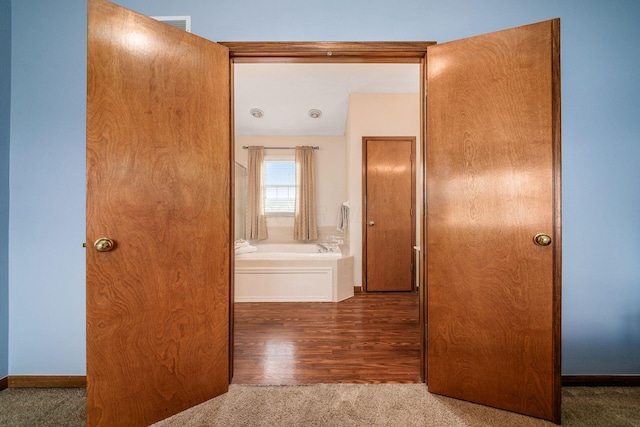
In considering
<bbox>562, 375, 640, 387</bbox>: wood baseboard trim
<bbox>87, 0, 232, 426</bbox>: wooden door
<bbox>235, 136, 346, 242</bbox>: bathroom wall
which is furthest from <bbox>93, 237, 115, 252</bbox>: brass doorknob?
<bbox>235, 136, 346, 242</bbox>: bathroom wall

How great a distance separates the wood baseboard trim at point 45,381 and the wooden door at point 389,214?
305 centimetres

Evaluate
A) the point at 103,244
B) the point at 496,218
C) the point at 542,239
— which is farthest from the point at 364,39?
the point at 103,244

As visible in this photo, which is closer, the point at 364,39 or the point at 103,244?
the point at 103,244

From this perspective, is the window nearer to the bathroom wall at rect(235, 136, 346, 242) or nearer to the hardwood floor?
the bathroom wall at rect(235, 136, 346, 242)

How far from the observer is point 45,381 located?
1.66m

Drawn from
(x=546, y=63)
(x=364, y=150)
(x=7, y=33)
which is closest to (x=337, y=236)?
(x=364, y=150)

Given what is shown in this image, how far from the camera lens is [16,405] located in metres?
1.51

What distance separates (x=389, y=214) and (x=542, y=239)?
2567mm

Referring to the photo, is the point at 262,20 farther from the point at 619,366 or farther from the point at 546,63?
the point at 619,366

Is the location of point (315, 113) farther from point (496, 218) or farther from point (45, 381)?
point (45, 381)

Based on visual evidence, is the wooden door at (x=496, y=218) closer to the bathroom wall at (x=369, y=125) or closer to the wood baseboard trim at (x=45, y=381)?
the wood baseboard trim at (x=45, y=381)

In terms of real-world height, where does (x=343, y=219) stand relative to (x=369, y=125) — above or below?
below

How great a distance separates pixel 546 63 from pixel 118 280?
231 centimetres

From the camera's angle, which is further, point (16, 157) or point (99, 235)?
point (16, 157)
